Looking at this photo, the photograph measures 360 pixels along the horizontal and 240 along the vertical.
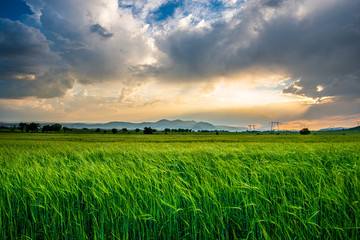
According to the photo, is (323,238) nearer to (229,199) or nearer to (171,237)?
(229,199)

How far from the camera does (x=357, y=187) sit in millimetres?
3959

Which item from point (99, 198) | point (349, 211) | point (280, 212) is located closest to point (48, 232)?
point (99, 198)

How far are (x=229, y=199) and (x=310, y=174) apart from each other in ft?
10.9

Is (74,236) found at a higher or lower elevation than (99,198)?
lower

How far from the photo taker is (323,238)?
288 centimetres

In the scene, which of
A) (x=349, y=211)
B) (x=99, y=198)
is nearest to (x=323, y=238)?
(x=349, y=211)

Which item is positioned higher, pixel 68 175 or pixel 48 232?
pixel 68 175

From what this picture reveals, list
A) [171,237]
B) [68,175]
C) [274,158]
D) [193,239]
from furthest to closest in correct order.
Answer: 1. [274,158]
2. [68,175]
3. [171,237]
4. [193,239]

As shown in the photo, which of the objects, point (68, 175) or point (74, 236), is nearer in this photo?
point (74, 236)

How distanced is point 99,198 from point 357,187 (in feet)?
17.8

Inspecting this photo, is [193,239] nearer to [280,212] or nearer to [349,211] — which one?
[280,212]

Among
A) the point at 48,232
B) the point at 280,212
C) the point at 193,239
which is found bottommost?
the point at 48,232

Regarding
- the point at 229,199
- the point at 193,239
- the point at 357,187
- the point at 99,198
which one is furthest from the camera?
the point at 357,187

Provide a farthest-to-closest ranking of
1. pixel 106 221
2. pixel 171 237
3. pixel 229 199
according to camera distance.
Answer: pixel 229 199 → pixel 106 221 → pixel 171 237
